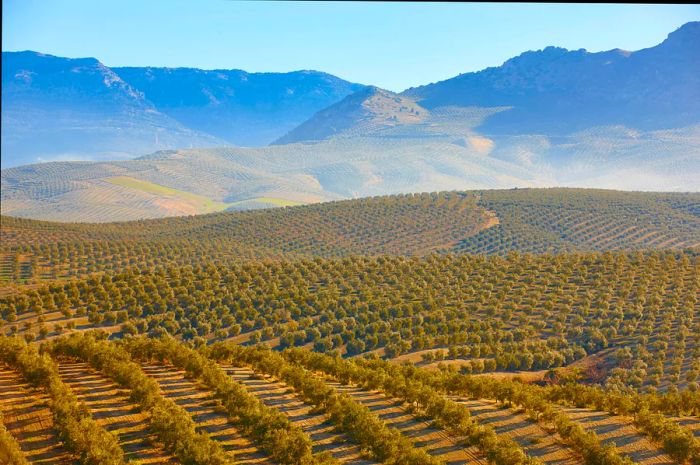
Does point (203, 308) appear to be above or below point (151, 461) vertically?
below

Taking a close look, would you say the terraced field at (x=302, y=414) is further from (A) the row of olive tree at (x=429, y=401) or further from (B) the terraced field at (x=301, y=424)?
(A) the row of olive tree at (x=429, y=401)

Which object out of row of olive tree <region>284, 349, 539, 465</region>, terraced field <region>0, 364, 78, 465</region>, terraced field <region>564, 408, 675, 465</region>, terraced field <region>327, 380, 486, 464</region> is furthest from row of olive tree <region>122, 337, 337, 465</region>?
terraced field <region>564, 408, 675, 465</region>

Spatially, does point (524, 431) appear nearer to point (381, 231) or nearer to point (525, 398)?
point (525, 398)

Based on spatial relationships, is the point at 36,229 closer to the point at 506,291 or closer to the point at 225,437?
the point at 506,291

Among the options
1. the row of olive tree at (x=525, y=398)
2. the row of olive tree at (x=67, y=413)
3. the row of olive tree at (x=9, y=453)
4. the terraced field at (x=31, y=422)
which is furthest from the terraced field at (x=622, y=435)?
the row of olive tree at (x=9, y=453)

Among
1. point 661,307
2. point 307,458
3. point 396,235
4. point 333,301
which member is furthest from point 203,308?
point 396,235

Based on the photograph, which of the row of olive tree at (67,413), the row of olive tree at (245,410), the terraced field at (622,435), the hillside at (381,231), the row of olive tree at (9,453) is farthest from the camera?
the hillside at (381,231)

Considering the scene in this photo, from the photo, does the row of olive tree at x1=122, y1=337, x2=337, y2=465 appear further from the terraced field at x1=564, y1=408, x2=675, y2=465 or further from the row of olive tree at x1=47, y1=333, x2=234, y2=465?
the terraced field at x1=564, y1=408, x2=675, y2=465

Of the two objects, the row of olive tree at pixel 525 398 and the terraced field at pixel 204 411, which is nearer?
the row of olive tree at pixel 525 398
